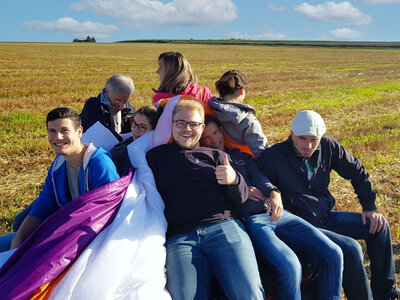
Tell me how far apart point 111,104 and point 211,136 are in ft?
5.15

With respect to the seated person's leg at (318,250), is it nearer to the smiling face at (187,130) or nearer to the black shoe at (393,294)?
the black shoe at (393,294)

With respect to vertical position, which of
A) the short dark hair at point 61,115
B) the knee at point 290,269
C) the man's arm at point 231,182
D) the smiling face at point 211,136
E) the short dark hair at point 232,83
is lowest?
the knee at point 290,269

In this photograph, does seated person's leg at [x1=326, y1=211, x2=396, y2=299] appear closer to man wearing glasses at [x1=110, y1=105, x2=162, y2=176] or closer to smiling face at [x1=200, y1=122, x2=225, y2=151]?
smiling face at [x1=200, y1=122, x2=225, y2=151]

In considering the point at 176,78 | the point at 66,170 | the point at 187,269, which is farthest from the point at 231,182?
the point at 176,78

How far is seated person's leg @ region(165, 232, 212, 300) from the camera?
2389 mm

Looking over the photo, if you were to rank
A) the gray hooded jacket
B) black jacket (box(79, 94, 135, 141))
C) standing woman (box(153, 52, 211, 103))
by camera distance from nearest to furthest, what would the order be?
the gray hooded jacket < standing woman (box(153, 52, 211, 103)) < black jacket (box(79, 94, 135, 141))

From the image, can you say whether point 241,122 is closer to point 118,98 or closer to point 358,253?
point 358,253

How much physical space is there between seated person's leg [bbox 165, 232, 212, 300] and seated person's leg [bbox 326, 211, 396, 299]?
132 cm

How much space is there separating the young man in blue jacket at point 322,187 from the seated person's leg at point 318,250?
11.3 inches

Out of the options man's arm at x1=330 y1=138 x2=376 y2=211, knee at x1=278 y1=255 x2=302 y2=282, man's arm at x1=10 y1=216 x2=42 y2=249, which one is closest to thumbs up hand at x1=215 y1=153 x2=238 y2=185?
knee at x1=278 y1=255 x2=302 y2=282

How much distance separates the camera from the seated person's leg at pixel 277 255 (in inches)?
101

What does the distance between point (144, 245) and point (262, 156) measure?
1.40 meters

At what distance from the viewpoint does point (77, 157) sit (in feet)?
9.73

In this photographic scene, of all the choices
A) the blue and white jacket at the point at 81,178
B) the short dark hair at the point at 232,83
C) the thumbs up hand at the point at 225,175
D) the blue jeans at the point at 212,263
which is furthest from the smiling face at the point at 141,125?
the blue jeans at the point at 212,263
